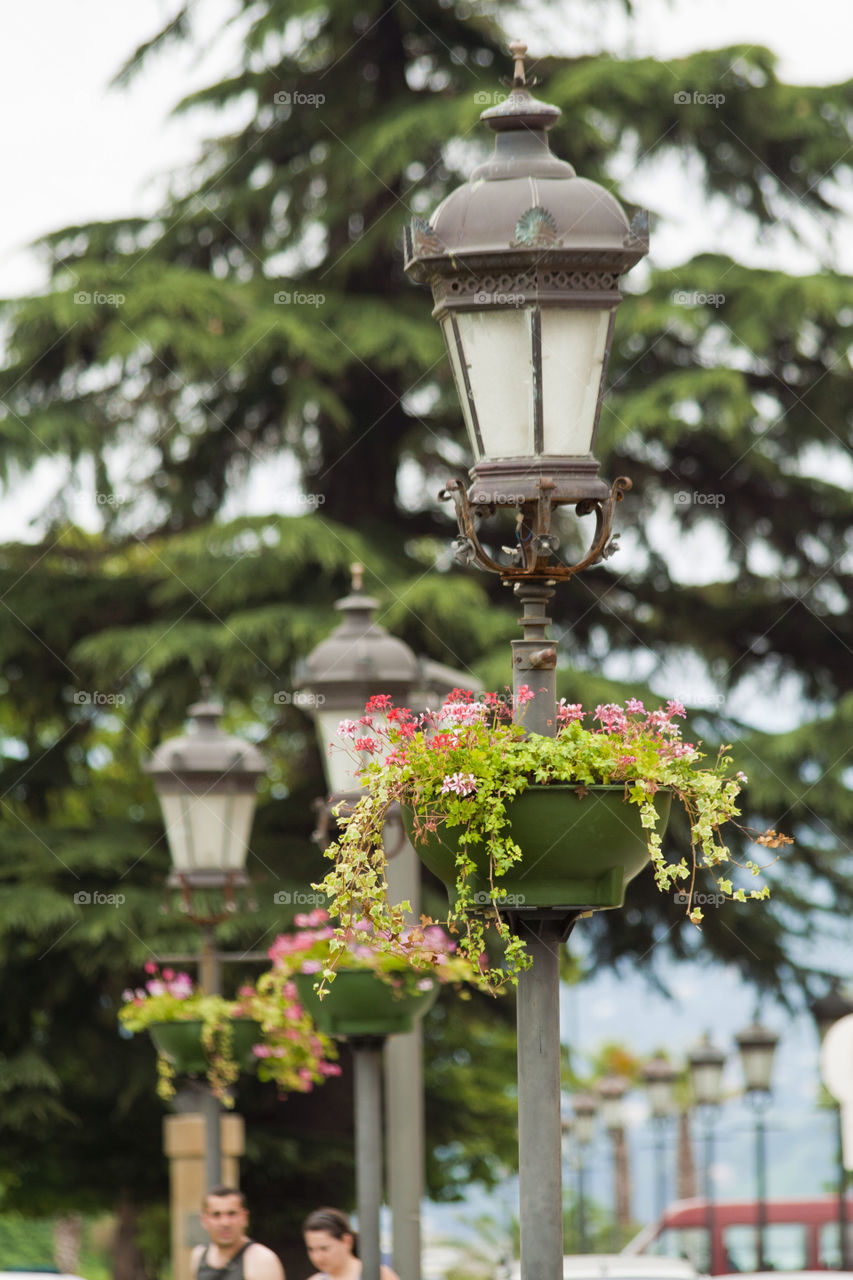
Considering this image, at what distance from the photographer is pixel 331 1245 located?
7.83 metres

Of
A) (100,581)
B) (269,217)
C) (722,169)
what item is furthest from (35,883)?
(722,169)

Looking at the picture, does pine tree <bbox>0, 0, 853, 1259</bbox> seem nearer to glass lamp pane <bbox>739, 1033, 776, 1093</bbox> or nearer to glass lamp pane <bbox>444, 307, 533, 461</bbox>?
glass lamp pane <bbox>739, 1033, 776, 1093</bbox>

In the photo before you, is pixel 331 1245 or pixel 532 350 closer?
pixel 532 350

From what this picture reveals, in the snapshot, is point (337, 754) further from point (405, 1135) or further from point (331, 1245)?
point (331, 1245)

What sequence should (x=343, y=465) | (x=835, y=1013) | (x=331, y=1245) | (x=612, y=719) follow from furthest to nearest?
(x=343, y=465), (x=835, y=1013), (x=331, y=1245), (x=612, y=719)

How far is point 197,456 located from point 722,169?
5.25 m

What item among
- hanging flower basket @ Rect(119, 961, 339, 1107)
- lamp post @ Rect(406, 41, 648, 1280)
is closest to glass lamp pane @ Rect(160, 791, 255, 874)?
hanging flower basket @ Rect(119, 961, 339, 1107)

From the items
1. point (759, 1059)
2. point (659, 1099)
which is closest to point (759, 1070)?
point (759, 1059)

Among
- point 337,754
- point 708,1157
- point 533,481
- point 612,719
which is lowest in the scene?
point 708,1157

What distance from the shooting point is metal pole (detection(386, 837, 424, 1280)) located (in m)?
8.26

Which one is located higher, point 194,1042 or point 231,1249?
point 194,1042

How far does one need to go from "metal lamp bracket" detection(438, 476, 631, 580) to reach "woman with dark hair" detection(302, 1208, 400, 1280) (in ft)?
13.5

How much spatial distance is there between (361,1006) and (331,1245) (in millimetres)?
945

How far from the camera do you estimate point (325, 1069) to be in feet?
34.1
